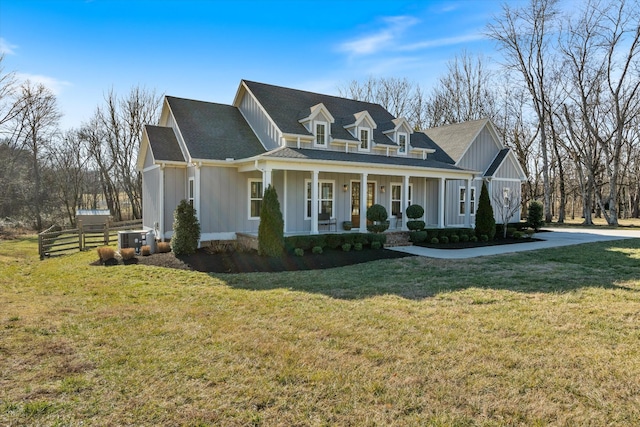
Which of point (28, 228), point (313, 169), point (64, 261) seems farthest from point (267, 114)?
point (28, 228)

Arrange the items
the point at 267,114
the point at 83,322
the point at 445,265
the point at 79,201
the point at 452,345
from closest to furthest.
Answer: the point at 452,345 → the point at 83,322 → the point at 445,265 → the point at 267,114 → the point at 79,201

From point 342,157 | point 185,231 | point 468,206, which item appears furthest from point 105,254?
point 468,206

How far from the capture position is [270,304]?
678 centimetres

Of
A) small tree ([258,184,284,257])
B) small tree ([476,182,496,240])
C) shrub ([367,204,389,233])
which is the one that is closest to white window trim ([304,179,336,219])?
shrub ([367,204,389,233])

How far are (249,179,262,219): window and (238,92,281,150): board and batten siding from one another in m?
1.82

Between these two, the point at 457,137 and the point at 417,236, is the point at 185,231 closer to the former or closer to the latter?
the point at 417,236

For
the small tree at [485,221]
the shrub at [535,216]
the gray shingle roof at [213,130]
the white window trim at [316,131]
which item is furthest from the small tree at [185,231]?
the shrub at [535,216]

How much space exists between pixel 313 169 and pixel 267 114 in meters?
3.83

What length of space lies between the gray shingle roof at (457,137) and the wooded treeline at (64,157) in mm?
24158

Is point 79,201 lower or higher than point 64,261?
higher

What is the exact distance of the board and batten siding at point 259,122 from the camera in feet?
50.9

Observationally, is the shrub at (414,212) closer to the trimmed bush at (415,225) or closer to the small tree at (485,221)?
the trimmed bush at (415,225)

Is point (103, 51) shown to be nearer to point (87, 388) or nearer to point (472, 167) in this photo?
point (87, 388)

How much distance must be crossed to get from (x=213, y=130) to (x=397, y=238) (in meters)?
8.87
